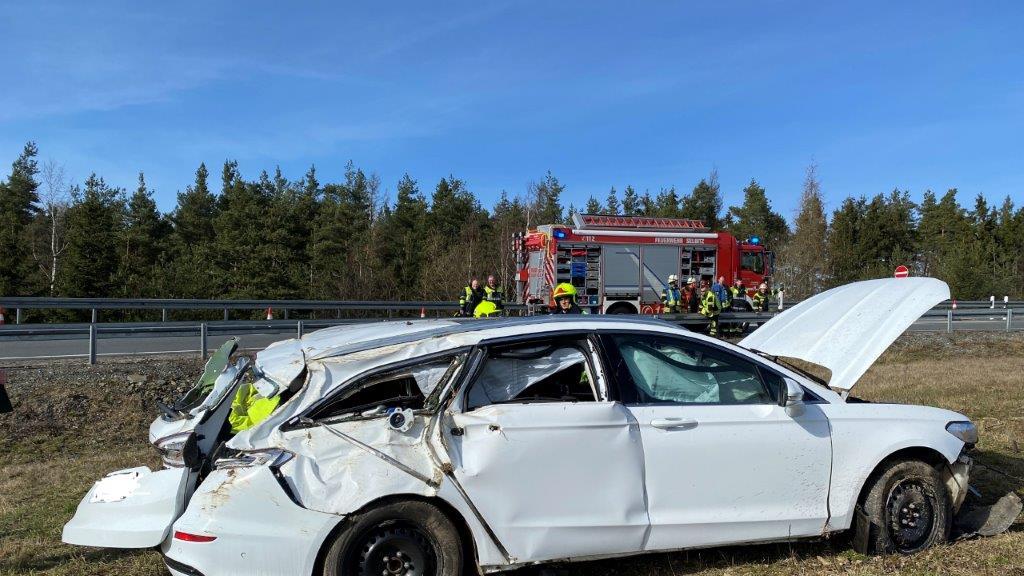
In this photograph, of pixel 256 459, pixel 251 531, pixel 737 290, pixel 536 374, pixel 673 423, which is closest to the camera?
pixel 251 531

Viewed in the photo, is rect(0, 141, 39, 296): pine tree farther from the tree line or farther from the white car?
the white car

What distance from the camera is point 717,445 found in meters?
3.93

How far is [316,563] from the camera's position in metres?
3.39

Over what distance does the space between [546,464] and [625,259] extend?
56.8 feet

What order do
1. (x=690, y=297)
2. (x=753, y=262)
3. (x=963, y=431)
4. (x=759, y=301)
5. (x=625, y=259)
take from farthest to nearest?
(x=753, y=262) < (x=625, y=259) < (x=759, y=301) < (x=690, y=297) < (x=963, y=431)

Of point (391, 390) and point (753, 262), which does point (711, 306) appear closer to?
point (753, 262)

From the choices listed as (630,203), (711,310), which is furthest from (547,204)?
(711,310)

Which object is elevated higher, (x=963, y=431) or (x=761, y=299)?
(x=761, y=299)

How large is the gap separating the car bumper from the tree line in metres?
31.7

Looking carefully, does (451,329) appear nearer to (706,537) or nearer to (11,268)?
(706,537)

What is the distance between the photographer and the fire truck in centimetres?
2017

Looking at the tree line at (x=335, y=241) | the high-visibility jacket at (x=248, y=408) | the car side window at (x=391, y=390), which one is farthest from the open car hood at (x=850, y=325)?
the tree line at (x=335, y=241)

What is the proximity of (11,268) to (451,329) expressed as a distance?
3785 centimetres

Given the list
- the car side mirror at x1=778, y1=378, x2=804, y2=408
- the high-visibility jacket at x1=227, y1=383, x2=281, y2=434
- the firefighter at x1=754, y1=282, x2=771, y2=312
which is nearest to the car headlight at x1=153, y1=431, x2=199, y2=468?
the high-visibility jacket at x1=227, y1=383, x2=281, y2=434
